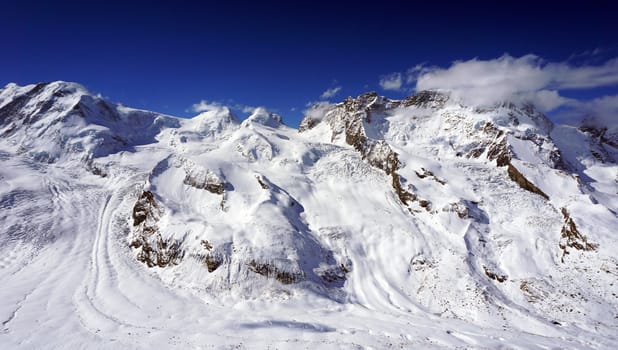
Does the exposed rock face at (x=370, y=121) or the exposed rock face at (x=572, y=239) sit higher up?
the exposed rock face at (x=370, y=121)

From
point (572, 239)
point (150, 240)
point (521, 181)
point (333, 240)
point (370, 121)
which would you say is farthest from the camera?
point (370, 121)

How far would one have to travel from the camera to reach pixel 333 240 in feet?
143

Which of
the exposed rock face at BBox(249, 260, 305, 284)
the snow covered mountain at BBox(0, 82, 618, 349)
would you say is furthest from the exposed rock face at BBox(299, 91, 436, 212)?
the exposed rock face at BBox(249, 260, 305, 284)

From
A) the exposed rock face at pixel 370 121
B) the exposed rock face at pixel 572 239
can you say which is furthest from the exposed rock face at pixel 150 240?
the exposed rock face at pixel 572 239

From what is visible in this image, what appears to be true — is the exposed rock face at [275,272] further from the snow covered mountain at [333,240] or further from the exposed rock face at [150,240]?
the exposed rock face at [150,240]

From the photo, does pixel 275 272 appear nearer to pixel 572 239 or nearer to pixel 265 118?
pixel 572 239

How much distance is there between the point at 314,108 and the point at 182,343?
281 ft

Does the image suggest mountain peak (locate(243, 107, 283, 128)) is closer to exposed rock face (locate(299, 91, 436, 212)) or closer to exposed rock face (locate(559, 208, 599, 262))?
exposed rock face (locate(299, 91, 436, 212))

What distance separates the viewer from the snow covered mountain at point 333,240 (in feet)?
91.0

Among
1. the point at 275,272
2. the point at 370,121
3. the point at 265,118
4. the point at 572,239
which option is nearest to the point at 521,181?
the point at 572,239

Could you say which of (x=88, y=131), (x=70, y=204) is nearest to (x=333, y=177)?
(x=70, y=204)

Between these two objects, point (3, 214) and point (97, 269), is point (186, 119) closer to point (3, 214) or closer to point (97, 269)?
point (3, 214)

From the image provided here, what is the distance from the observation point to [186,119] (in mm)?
112188

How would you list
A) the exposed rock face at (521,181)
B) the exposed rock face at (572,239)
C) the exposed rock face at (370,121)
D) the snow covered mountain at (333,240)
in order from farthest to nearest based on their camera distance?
1. the exposed rock face at (370,121)
2. the exposed rock face at (521,181)
3. the exposed rock face at (572,239)
4. the snow covered mountain at (333,240)
